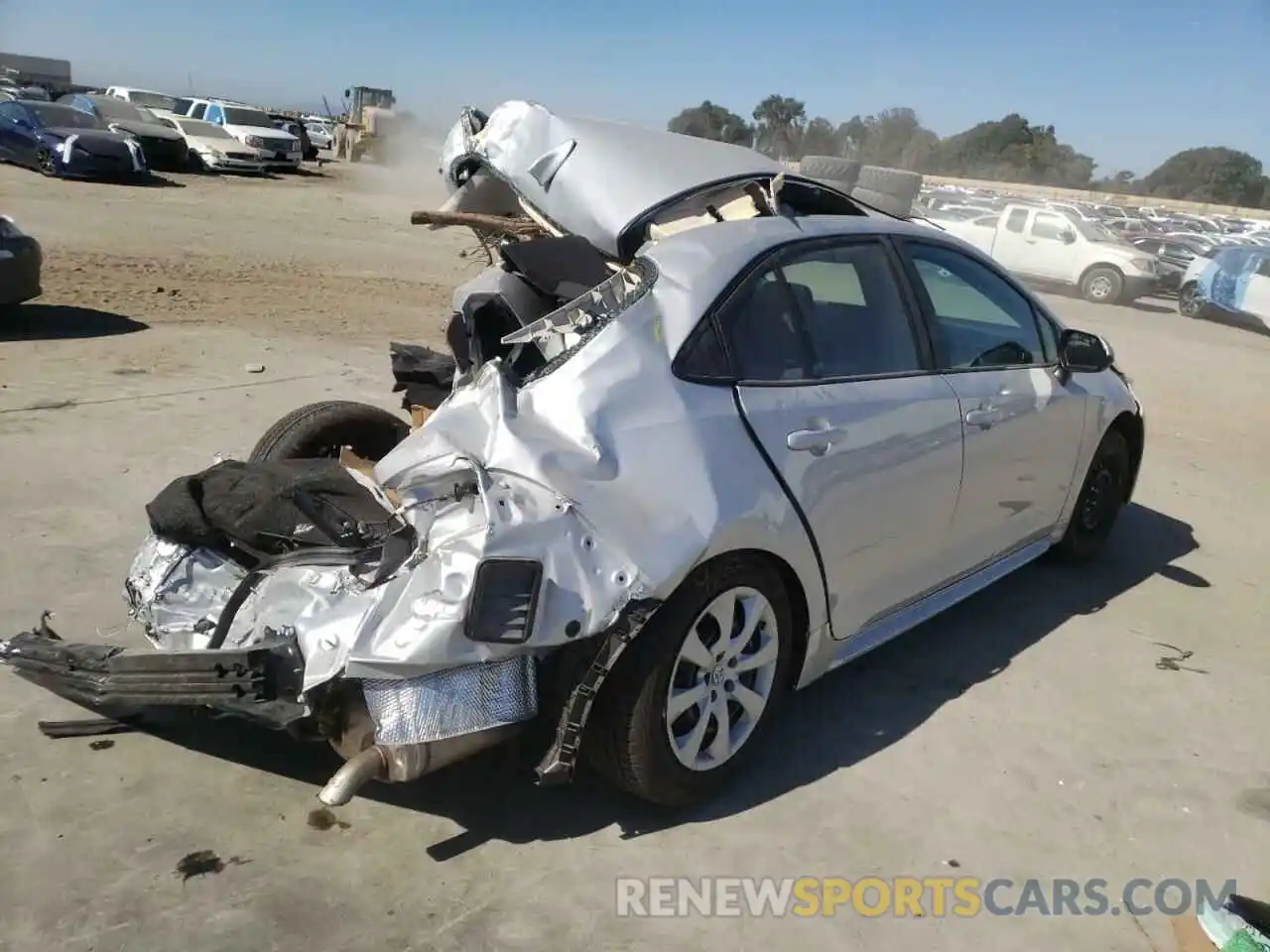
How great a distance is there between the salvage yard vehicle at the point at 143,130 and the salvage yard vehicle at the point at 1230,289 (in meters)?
22.6

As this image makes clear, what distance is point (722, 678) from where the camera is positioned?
3168 millimetres

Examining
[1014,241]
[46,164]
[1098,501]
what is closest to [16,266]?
[1098,501]

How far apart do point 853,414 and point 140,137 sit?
26201 mm

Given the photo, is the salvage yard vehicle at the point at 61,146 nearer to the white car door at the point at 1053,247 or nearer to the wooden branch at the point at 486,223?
the white car door at the point at 1053,247

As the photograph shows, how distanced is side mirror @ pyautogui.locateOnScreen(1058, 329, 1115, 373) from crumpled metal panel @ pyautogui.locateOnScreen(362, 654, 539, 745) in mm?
3111

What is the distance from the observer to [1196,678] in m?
4.46

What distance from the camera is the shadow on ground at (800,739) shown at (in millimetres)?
3160

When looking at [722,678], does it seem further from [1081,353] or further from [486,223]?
[1081,353]

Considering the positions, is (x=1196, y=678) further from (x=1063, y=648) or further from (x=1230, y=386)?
(x=1230, y=386)

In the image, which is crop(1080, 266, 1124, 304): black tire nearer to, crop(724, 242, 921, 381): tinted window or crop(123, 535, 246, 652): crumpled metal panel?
crop(724, 242, 921, 381): tinted window

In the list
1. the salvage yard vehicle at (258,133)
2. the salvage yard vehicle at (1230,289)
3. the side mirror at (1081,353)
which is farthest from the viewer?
the salvage yard vehicle at (258,133)

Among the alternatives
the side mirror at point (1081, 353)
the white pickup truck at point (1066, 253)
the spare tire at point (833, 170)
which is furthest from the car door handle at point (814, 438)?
the white pickup truck at point (1066, 253)

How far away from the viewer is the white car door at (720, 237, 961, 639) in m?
3.30

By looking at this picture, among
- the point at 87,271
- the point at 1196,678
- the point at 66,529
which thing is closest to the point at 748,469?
the point at 1196,678
